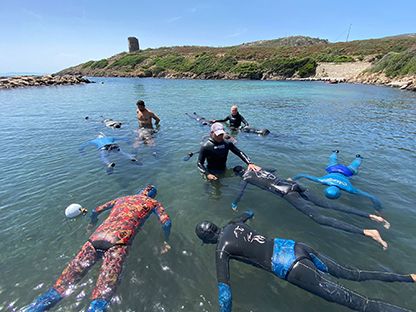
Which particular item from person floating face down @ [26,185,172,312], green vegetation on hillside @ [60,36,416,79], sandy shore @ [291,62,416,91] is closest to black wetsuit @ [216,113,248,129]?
person floating face down @ [26,185,172,312]

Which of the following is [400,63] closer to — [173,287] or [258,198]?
[258,198]

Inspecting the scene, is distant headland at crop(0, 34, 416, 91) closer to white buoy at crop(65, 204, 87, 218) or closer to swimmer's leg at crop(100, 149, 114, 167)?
swimmer's leg at crop(100, 149, 114, 167)

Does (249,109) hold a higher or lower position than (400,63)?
lower

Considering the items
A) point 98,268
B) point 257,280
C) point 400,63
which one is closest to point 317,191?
point 257,280

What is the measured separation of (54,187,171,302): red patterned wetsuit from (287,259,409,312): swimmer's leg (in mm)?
2674

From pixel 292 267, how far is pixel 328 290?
560 mm

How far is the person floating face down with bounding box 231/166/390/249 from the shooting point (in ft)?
16.6

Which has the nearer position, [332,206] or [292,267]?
[292,267]

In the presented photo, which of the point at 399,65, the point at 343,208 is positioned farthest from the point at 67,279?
the point at 399,65

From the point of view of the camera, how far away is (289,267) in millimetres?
3857

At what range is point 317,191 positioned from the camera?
7.35m

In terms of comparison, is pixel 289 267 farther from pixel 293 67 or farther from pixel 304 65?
pixel 304 65

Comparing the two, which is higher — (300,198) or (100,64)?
(300,198)

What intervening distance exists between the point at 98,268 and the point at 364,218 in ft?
20.2
